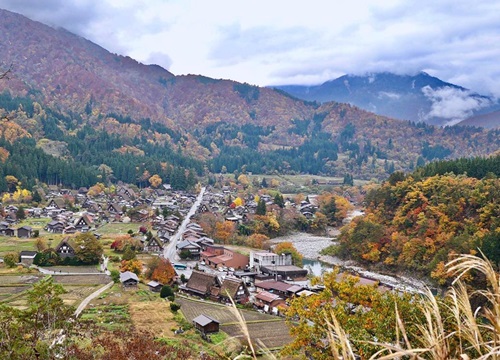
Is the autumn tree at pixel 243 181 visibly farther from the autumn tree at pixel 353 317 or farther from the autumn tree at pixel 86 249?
the autumn tree at pixel 353 317

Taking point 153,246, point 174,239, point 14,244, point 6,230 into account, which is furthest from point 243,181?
point 14,244

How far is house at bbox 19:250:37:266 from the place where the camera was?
27250mm

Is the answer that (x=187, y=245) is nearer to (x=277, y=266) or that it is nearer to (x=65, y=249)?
(x=277, y=266)

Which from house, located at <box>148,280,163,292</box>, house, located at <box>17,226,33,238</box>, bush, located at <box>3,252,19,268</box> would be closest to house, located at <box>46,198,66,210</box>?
house, located at <box>17,226,33,238</box>

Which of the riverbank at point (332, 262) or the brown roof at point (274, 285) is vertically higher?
the brown roof at point (274, 285)

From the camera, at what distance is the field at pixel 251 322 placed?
17438 mm

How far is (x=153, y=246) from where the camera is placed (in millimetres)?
33781

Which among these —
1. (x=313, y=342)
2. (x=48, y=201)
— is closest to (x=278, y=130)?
(x=48, y=201)

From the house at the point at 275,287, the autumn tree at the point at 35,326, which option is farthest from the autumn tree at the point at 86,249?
the autumn tree at the point at 35,326

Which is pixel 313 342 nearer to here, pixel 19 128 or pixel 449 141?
pixel 19 128

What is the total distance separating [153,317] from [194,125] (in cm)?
13824

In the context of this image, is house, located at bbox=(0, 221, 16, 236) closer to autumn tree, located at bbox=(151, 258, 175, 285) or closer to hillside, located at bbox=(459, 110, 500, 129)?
autumn tree, located at bbox=(151, 258, 175, 285)

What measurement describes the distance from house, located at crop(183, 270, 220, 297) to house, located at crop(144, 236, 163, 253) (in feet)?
32.1

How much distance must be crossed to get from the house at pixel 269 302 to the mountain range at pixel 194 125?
49673 millimetres
